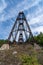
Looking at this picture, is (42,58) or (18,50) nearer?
(42,58)

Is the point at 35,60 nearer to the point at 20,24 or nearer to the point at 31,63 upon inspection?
the point at 31,63

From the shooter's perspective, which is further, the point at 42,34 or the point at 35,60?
the point at 42,34

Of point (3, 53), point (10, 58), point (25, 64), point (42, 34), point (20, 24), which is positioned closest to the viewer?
point (25, 64)

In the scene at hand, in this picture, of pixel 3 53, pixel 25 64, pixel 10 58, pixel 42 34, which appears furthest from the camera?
pixel 42 34

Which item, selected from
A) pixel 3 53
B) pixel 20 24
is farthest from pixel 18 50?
pixel 20 24

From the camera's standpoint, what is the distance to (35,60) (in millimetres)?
13789

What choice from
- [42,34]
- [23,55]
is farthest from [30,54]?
[42,34]

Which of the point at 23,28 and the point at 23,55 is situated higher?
the point at 23,28

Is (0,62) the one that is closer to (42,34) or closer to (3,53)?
(3,53)

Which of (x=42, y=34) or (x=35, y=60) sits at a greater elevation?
(x=42, y=34)

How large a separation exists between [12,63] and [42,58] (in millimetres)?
1875

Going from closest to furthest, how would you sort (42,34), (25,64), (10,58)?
(25,64), (10,58), (42,34)

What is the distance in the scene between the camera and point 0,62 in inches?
546

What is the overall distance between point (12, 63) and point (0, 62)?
28.0 inches
